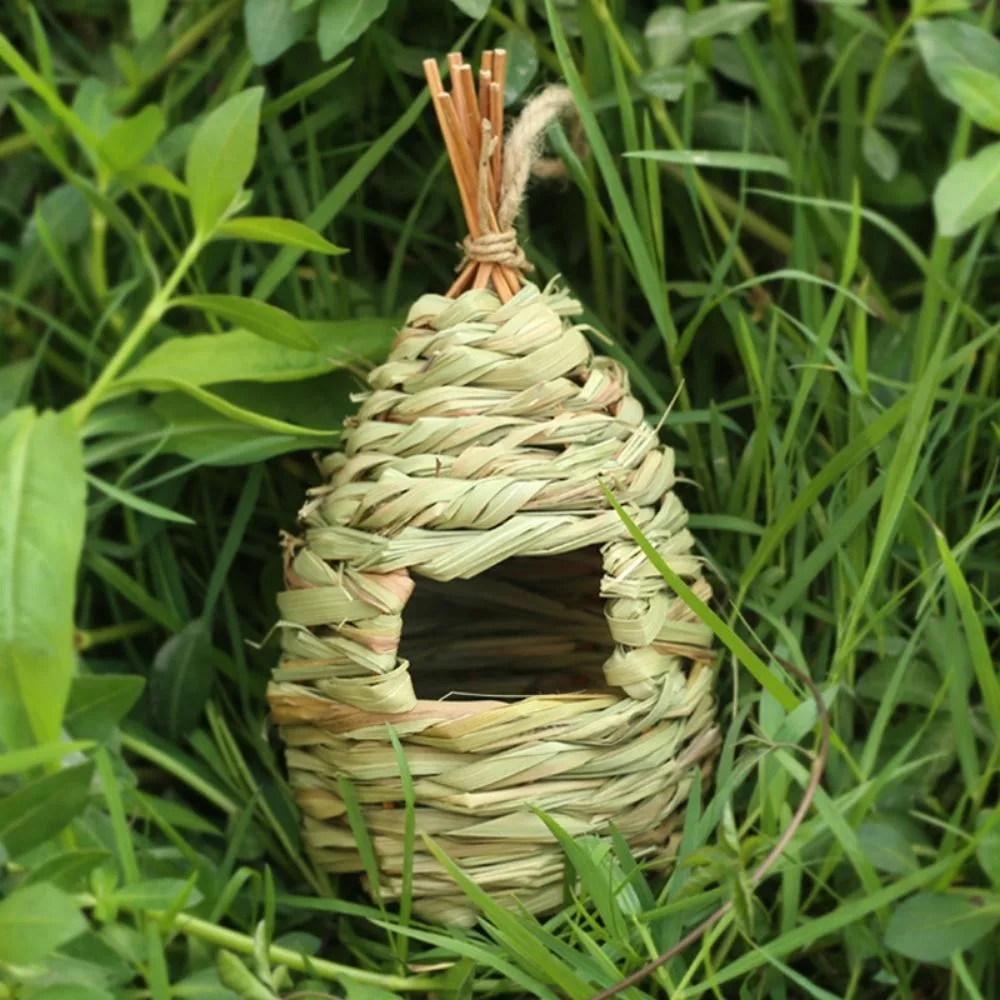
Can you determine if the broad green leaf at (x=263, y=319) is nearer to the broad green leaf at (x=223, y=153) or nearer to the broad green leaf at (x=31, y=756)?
the broad green leaf at (x=223, y=153)

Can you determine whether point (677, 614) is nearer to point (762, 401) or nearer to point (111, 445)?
point (762, 401)

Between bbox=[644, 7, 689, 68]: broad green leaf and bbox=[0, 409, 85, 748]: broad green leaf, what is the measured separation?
485 millimetres

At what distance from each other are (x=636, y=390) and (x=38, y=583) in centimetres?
45

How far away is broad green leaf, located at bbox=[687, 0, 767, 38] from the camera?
91 cm

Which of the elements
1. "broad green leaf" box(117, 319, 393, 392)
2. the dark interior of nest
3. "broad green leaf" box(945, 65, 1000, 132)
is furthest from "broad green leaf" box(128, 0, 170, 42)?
"broad green leaf" box(945, 65, 1000, 132)

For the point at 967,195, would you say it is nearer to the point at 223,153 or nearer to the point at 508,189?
the point at 508,189

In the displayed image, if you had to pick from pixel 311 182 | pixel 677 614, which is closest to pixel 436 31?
pixel 311 182

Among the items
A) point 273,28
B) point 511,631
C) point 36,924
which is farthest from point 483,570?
point 273,28

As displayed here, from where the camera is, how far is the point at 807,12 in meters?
1.10

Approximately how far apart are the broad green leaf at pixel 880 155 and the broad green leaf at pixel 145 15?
515 millimetres

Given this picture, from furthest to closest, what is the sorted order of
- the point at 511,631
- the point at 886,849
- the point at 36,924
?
the point at 511,631, the point at 886,849, the point at 36,924

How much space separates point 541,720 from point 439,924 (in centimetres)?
15

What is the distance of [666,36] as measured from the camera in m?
0.93

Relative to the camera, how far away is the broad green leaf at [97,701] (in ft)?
2.45
